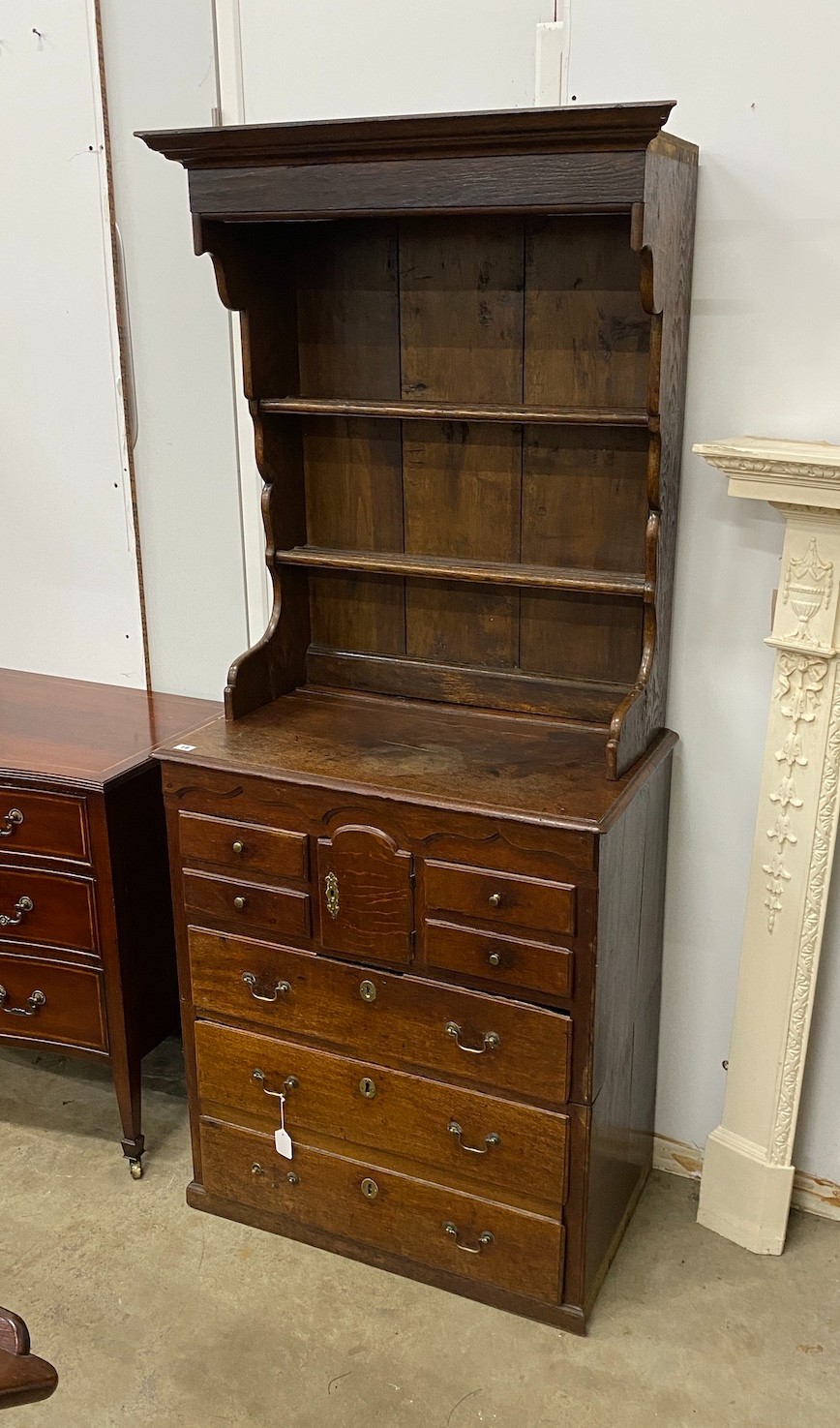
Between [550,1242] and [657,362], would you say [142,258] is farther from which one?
[550,1242]

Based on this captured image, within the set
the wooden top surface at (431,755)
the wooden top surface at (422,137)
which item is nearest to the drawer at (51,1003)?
the wooden top surface at (431,755)

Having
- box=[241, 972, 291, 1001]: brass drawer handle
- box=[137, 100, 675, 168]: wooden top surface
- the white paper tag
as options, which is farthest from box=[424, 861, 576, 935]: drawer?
box=[137, 100, 675, 168]: wooden top surface

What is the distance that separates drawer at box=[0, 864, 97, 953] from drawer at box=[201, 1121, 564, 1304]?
483mm

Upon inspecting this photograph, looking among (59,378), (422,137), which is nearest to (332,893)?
(422,137)

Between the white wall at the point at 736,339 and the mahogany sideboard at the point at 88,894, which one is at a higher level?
the white wall at the point at 736,339

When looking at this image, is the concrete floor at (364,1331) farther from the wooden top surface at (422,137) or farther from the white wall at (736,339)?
the wooden top surface at (422,137)

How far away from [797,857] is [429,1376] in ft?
3.77

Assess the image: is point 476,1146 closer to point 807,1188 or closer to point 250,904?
point 250,904

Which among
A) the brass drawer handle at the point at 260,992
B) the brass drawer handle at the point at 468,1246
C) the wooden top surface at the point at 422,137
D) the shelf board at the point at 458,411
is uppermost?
the wooden top surface at the point at 422,137

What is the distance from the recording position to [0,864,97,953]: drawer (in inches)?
99.7

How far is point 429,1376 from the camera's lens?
217 centimetres

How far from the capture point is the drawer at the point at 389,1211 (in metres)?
2.25

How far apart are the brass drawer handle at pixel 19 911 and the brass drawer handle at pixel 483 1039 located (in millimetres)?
968

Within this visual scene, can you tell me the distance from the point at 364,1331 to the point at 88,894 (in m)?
1.01
